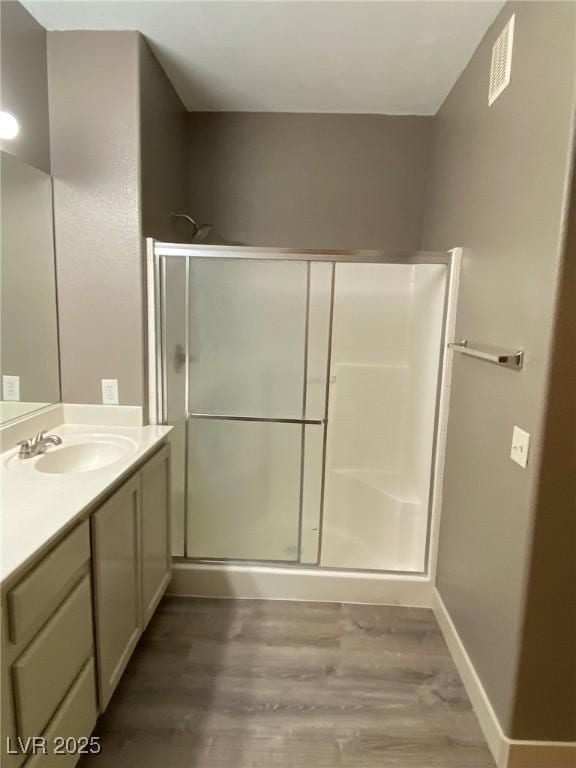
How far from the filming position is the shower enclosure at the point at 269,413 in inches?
91.5

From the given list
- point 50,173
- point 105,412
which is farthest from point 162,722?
point 50,173

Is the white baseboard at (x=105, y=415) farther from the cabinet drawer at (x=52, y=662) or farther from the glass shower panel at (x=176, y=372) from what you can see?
the cabinet drawer at (x=52, y=662)

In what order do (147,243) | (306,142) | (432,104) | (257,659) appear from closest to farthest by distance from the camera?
1. (257,659)
2. (147,243)
3. (432,104)
4. (306,142)

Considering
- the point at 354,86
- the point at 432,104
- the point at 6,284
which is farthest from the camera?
the point at 432,104

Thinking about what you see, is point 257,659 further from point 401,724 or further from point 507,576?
point 507,576

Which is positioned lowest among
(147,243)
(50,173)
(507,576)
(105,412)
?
(507,576)

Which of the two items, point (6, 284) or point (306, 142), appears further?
point (306, 142)

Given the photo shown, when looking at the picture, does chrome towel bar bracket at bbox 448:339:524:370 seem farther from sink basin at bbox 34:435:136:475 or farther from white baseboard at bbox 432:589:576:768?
sink basin at bbox 34:435:136:475

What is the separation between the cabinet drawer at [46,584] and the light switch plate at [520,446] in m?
1.33

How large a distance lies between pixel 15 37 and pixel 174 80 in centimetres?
75

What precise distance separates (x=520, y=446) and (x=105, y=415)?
68.2 inches

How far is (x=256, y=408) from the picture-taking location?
8.27 feet

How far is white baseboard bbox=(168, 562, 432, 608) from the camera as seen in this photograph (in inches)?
90.6

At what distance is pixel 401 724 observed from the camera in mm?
1628
